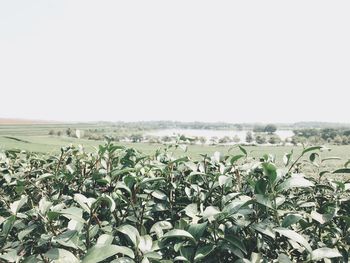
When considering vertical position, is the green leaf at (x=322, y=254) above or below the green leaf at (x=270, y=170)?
below

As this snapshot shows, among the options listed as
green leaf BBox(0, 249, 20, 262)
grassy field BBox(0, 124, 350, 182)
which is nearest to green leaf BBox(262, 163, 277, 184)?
grassy field BBox(0, 124, 350, 182)

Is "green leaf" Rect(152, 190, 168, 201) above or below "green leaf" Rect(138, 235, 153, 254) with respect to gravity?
above

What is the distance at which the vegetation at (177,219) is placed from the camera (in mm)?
968

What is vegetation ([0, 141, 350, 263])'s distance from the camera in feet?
3.18

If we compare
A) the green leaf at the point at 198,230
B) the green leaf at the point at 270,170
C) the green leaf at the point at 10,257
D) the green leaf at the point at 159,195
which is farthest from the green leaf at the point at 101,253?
the green leaf at the point at 159,195

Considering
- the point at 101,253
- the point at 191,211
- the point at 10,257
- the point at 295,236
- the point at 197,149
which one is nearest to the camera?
the point at 101,253

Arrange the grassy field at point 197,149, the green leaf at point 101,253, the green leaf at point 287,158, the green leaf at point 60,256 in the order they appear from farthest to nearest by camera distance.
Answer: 1. the grassy field at point 197,149
2. the green leaf at point 287,158
3. the green leaf at point 60,256
4. the green leaf at point 101,253

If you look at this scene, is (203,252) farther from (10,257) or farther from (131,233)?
(10,257)

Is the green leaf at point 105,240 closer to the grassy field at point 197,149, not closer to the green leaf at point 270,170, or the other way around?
the green leaf at point 270,170

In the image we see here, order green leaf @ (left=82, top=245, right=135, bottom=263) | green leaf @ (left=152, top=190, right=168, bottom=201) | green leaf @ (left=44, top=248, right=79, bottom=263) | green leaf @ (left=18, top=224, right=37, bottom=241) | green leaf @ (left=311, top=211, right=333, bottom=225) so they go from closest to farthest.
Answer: green leaf @ (left=82, top=245, right=135, bottom=263)
green leaf @ (left=44, top=248, right=79, bottom=263)
green leaf @ (left=18, top=224, right=37, bottom=241)
green leaf @ (left=311, top=211, right=333, bottom=225)
green leaf @ (left=152, top=190, right=168, bottom=201)

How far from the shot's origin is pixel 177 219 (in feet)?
4.88

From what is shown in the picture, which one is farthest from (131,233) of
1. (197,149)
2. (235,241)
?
(197,149)

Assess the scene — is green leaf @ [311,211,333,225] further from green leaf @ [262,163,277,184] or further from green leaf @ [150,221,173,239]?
green leaf @ [150,221,173,239]

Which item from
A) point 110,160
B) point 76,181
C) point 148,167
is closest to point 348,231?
point 148,167
